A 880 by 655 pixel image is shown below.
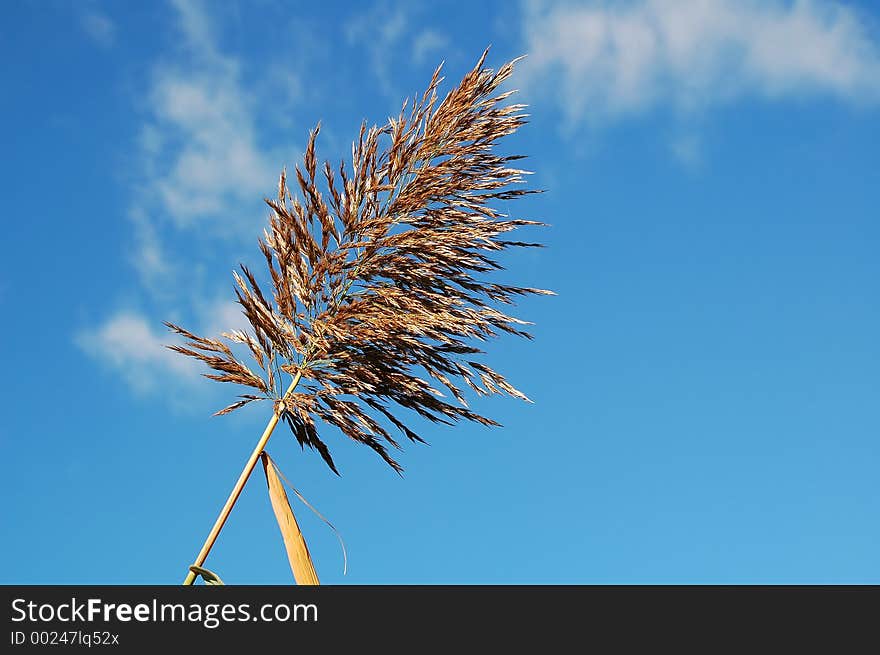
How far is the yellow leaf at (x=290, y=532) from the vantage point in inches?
113

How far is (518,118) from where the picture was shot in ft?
12.8

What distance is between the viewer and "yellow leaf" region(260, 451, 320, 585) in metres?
2.86

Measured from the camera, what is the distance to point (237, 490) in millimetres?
2992

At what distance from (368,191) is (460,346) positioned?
913 millimetres

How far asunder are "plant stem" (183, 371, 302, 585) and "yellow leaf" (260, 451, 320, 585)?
5 centimetres

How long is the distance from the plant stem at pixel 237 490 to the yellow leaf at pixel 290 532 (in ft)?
0.18
